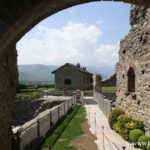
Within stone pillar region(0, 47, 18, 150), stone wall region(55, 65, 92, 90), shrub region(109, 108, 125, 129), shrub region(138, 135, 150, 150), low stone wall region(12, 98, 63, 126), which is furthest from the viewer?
stone wall region(55, 65, 92, 90)

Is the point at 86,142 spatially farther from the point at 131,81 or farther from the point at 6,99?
the point at 6,99

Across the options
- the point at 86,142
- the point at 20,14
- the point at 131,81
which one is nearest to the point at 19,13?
the point at 20,14

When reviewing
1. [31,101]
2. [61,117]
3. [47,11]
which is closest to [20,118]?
[31,101]

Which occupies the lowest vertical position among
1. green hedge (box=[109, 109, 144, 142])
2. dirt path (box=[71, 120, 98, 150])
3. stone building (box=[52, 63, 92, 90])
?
dirt path (box=[71, 120, 98, 150])

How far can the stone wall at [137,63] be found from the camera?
1560 cm

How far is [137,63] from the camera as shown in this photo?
56.6ft

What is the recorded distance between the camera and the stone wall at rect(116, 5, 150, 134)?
51.2ft

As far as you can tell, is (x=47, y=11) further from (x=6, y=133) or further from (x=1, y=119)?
(x=6, y=133)

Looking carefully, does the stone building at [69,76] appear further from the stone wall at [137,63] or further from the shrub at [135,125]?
the shrub at [135,125]

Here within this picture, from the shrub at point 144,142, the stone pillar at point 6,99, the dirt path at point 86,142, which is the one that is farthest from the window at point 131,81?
the stone pillar at point 6,99

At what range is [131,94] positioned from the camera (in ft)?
61.2

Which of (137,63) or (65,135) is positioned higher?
(137,63)

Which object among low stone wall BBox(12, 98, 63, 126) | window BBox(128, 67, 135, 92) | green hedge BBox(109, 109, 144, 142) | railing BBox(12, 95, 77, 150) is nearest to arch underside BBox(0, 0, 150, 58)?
railing BBox(12, 95, 77, 150)

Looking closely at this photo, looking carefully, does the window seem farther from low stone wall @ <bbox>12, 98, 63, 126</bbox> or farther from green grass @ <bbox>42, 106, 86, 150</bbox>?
low stone wall @ <bbox>12, 98, 63, 126</bbox>
